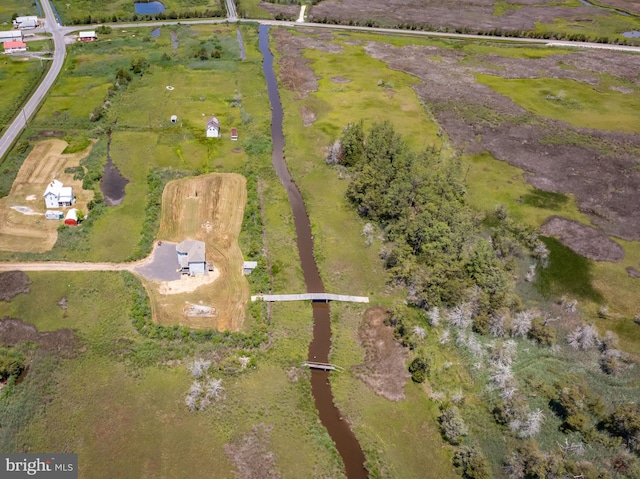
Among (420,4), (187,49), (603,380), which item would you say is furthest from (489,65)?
(603,380)

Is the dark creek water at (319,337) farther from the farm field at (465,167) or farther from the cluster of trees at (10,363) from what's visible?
the cluster of trees at (10,363)

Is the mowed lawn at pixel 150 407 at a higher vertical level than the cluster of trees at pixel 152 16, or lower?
lower

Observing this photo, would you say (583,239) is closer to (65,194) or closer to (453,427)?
(453,427)

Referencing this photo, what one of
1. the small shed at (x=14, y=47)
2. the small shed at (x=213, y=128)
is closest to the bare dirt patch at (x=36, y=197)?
the small shed at (x=213, y=128)

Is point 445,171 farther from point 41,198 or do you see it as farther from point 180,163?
point 41,198

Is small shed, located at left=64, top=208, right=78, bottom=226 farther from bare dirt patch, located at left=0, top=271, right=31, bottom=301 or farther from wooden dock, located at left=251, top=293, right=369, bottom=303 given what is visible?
wooden dock, located at left=251, top=293, right=369, bottom=303

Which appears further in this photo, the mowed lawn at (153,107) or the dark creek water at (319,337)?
the mowed lawn at (153,107)
